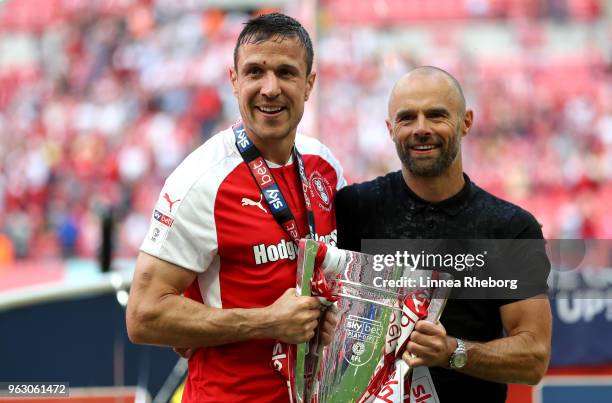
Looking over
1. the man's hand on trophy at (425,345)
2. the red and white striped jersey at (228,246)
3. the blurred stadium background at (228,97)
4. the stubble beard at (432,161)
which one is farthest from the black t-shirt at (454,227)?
the blurred stadium background at (228,97)

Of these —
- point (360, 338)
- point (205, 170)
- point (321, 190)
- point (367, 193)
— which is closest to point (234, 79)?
point (205, 170)

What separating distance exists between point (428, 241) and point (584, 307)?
6.83ft

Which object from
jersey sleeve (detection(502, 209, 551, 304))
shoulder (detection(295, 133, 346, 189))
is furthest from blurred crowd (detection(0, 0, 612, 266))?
jersey sleeve (detection(502, 209, 551, 304))

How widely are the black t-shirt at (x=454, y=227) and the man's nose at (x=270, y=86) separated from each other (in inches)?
21.6

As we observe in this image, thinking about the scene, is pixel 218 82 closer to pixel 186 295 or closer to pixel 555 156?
pixel 555 156

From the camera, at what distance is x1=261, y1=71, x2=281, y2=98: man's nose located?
2988 millimetres

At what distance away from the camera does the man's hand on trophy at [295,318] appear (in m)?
2.78

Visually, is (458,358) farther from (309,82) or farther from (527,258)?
(309,82)

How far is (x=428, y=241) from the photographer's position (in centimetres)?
320

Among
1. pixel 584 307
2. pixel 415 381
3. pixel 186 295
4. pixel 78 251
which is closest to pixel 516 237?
pixel 415 381

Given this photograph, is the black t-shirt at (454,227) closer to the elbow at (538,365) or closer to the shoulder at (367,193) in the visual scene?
the shoulder at (367,193)

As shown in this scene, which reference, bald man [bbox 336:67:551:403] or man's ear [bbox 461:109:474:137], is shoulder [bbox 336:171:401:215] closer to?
bald man [bbox 336:67:551:403]

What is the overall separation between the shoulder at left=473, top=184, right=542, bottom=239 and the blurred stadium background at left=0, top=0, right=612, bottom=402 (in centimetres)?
681

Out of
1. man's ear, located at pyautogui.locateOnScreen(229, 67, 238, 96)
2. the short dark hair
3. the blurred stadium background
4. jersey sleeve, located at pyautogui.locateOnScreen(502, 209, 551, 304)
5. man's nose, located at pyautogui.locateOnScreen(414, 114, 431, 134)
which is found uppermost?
the blurred stadium background
